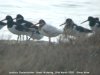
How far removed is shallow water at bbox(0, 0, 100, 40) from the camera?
24087 millimetres

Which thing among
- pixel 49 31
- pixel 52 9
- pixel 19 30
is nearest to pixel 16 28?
pixel 19 30

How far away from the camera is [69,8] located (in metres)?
27.1

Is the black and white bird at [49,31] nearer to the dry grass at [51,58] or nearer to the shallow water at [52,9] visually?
the shallow water at [52,9]

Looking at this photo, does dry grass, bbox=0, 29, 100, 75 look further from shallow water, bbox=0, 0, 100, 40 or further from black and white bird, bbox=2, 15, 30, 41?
shallow water, bbox=0, 0, 100, 40

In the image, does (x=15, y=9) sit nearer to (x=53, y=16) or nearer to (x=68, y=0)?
(x=53, y=16)

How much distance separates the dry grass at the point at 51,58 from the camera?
11984 millimetres

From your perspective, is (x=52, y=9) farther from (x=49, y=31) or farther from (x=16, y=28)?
(x=49, y=31)

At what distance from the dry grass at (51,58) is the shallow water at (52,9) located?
312 inches

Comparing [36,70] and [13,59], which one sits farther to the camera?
[13,59]

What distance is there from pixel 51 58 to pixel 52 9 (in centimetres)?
1446

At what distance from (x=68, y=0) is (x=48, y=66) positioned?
60.1ft

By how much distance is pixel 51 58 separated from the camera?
1271 cm

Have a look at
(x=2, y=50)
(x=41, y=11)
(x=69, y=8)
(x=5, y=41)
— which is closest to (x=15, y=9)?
(x=41, y=11)

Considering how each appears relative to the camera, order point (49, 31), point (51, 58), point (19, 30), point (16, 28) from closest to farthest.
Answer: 1. point (51, 58)
2. point (49, 31)
3. point (19, 30)
4. point (16, 28)
